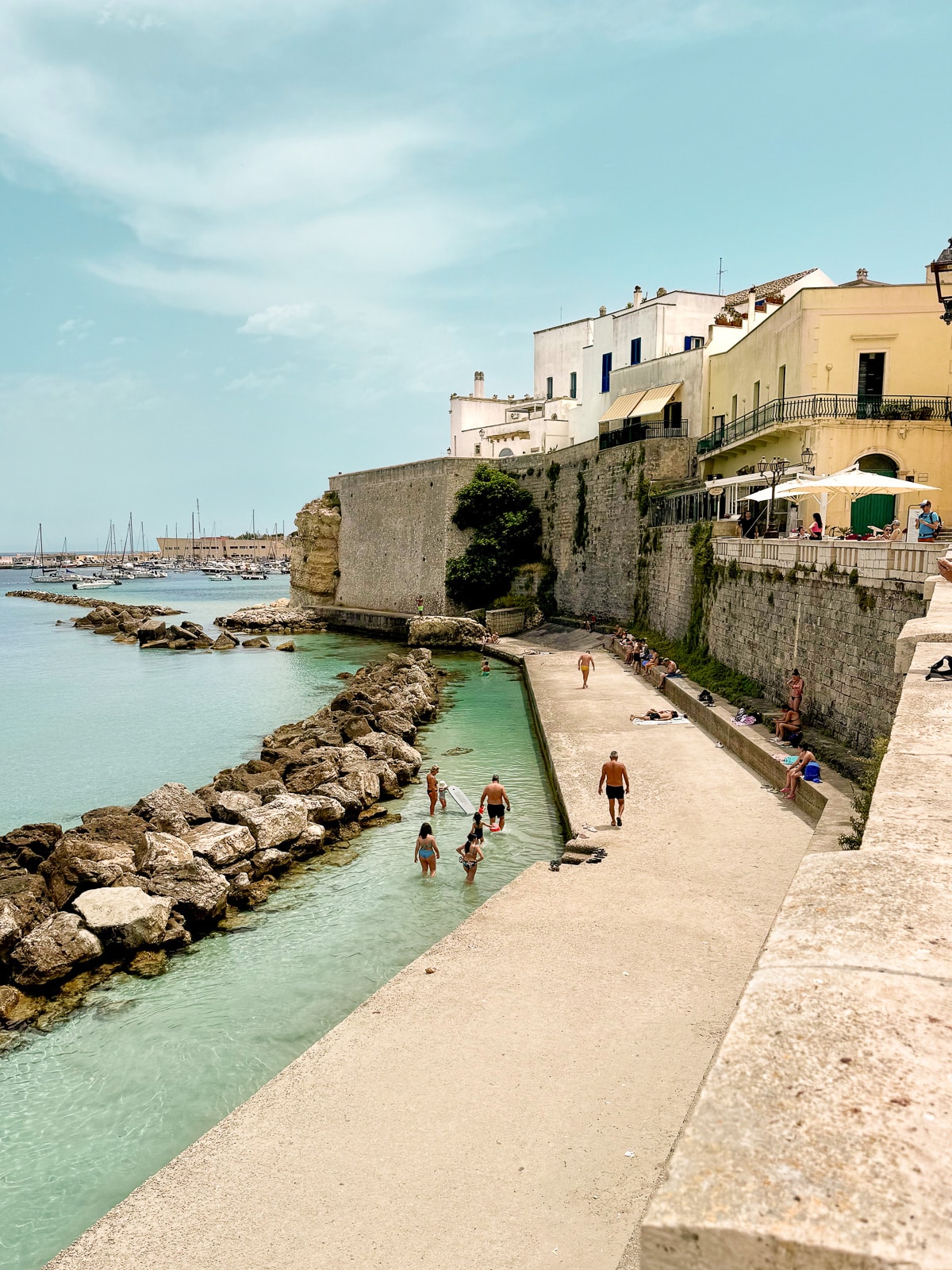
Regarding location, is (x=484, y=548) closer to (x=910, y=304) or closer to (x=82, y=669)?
(x=82, y=669)

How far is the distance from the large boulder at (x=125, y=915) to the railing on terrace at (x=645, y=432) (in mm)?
25508

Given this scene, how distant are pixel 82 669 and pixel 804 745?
99.4 feet

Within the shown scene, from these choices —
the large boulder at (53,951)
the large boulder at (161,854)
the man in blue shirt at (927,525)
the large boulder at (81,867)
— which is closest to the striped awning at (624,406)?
the man in blue shirt at (927,525)

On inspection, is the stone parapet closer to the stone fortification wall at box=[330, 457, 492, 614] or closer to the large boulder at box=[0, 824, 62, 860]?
the large boulder at box=[0, 824, 62, 860]

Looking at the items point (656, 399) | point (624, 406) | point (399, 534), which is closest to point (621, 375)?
point (624, 406)

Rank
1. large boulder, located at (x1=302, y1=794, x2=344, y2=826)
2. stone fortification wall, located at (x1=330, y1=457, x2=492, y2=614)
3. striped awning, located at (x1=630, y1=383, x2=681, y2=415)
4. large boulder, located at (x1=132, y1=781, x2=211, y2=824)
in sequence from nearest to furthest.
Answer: large boulder, located at (x1=132, y1=781, x2=211, y2=824), large boulder, located at (x1=302, y1=794, x2=344, y2=826), striped awning, located at (x1=630, y1=383, x2=681, y2=415), stone fortification wall, located at (x1=330, y1=457, x2=492, y2=614)

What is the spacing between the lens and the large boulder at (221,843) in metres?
11.3

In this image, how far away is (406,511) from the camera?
4297 centimetres

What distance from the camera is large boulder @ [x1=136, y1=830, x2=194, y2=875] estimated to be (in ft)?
35.2

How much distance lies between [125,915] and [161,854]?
55.9 inches

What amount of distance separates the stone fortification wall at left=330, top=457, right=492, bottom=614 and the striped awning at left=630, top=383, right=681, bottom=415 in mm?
9392

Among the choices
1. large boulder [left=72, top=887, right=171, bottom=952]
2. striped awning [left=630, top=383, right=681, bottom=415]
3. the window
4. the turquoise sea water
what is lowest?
the turquoise sea water

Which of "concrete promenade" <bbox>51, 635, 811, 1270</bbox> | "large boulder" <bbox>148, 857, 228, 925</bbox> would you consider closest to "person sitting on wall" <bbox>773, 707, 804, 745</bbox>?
"concrete promenade" <bbox>51, 635, 811, 1270</bbox>

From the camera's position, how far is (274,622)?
157ft
